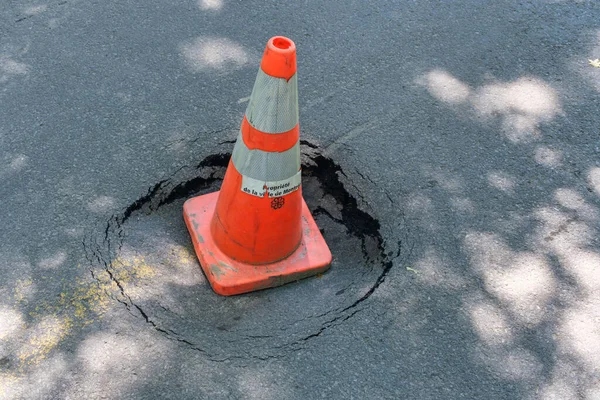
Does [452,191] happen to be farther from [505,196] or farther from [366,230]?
[366,230]

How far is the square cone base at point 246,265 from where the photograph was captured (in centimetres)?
312

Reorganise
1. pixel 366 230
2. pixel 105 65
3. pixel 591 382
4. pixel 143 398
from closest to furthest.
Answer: pixel 143 398, pixel 591 382, pixel 366 230, pixel 105 65

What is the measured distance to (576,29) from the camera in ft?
15.9

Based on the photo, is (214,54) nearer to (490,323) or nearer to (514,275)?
(514,275)

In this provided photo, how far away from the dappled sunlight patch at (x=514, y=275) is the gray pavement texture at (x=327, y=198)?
0.01m

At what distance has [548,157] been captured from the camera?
154 inches

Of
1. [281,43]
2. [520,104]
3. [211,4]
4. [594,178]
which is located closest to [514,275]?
[594,178]

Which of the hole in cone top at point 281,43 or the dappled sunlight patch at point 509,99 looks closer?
the hole in cone top at point 281,43

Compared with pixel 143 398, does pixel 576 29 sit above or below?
above

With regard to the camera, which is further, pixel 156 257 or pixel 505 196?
pixel 505 196

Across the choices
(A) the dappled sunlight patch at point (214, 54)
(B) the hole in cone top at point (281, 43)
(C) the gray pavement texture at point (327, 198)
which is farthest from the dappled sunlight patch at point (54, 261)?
(A) the dappled sunlight patch at point (214, 54)

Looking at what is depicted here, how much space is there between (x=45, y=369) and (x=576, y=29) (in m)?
4.34

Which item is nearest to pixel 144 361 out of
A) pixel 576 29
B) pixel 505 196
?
pixel 505 196

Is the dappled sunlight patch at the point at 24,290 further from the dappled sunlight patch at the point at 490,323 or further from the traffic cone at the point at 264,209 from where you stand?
the dappled sunlight patch at the point at 490,323
